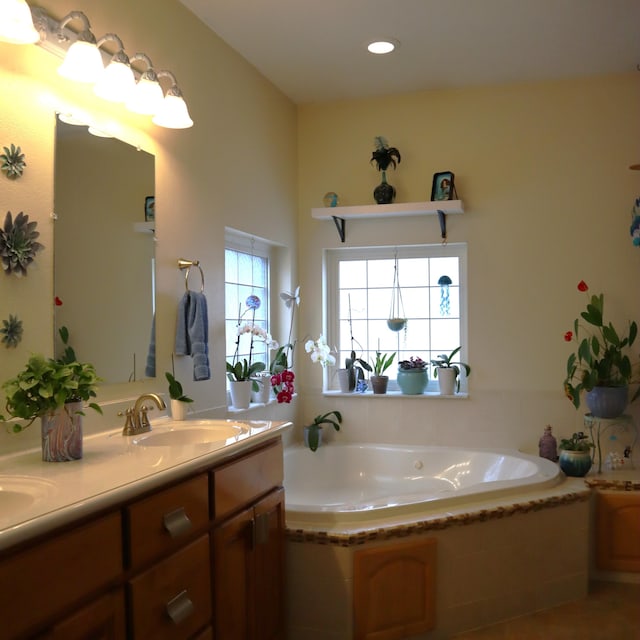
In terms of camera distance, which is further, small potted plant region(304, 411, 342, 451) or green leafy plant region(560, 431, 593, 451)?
small potted plant region(304, 411, 342, 451)

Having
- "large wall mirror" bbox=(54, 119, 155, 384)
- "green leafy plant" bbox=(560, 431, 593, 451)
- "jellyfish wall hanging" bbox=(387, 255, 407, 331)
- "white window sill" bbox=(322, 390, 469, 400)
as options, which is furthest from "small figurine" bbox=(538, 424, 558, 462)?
"large wall mirror" bbox=(54, 119, 155, 384)

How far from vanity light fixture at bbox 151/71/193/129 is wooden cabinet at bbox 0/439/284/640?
1240 mm

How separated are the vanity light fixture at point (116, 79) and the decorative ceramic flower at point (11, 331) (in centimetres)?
83

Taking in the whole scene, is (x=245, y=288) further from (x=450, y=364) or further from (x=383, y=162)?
(x=450, y=364)

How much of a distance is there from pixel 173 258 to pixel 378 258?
5.63 feet

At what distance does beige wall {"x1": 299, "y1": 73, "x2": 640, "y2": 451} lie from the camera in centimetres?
361

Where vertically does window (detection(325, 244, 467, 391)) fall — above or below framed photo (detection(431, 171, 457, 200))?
below

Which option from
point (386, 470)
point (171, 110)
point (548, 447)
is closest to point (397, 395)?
point (386, 470)

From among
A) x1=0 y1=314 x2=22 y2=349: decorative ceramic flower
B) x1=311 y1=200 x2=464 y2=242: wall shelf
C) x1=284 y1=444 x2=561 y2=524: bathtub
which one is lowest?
x1=284 y1=444 x2=561 y2=524: bathtub

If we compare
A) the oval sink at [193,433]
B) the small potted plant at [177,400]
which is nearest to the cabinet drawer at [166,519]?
the oval sink at [193,433]

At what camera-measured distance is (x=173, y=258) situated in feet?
8.80

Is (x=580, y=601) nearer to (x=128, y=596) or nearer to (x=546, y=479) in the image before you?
(x=546, y=479)

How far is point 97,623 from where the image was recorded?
4.60 feet

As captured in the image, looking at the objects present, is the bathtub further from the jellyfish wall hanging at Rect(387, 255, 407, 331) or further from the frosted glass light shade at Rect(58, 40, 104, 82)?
the frosted glass light shade at Rect(58, 40, 104, 82)
